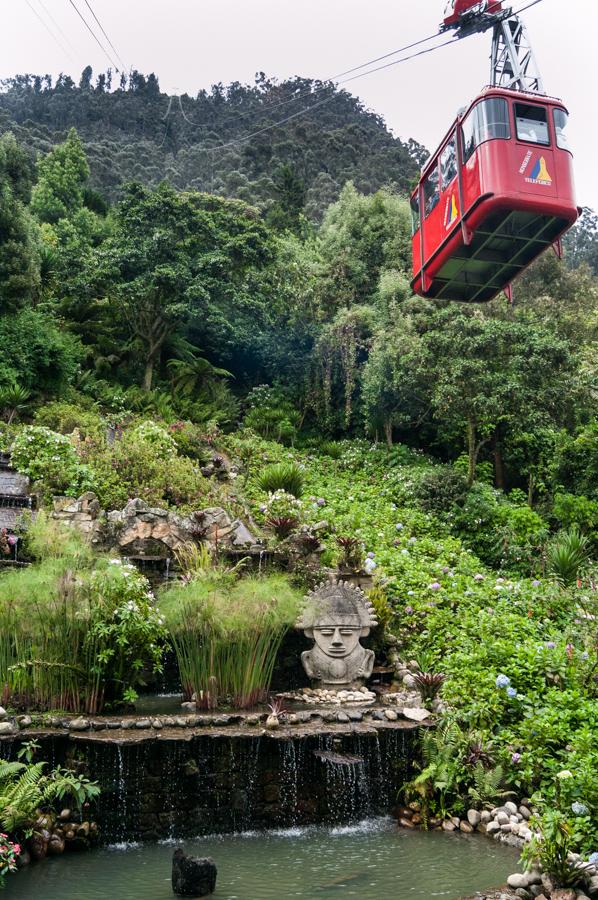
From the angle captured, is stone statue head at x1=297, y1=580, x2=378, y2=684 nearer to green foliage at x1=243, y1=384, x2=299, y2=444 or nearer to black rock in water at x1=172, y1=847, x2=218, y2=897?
black rock in water at x1=172, y1=847, x2=218, y2=897

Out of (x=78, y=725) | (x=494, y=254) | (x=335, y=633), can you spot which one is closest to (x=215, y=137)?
(x=494, y=254)

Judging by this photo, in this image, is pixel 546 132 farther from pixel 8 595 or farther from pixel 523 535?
pixel 8 595

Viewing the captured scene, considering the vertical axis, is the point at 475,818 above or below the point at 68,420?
below

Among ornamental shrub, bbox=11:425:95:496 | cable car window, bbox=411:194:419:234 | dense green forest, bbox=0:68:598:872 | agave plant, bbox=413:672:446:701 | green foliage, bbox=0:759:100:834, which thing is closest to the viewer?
green foliage, bbox=0:759:100:834

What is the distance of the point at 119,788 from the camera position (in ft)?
19.4

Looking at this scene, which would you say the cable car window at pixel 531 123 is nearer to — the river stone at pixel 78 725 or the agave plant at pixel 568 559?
the agave plant at pixel 568 559

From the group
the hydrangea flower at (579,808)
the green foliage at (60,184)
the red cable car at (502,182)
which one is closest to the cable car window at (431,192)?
the red cable car at (502,182)

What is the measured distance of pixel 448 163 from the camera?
9.70 m

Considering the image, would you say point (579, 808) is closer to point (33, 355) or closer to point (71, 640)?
point (71, 640)

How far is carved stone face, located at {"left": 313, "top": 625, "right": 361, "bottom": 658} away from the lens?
7969 mm

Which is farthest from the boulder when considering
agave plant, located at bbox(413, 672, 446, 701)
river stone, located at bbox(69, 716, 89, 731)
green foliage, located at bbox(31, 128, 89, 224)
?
green foliage, located at bbox(31, 128, 89, 224)

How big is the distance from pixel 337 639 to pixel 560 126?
22.0 feet

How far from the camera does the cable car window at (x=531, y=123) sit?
8914 mm

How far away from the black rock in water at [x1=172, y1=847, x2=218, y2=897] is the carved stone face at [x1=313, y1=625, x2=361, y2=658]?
3355mm
